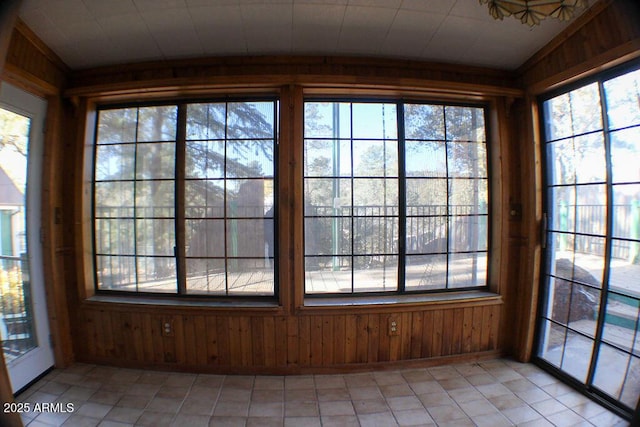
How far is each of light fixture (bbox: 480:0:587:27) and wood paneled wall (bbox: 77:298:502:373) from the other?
2.13m

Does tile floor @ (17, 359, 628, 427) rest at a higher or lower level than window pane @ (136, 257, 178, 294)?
lower

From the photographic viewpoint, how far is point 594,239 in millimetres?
1924

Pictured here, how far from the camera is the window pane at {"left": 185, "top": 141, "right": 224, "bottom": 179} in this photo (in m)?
2.27

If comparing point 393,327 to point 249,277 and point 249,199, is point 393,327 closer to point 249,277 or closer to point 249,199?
point 249,277

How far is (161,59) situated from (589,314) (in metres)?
4.16

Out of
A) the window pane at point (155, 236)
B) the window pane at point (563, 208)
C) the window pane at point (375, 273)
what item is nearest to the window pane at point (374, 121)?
the window pane at point (375, 273)

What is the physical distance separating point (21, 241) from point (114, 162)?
0.94 metres

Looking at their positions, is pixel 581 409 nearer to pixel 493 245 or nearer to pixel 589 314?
pixel 589 314

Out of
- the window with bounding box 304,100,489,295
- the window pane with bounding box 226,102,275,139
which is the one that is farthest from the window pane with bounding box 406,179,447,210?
the window pane with bounding box 226,102,275,139

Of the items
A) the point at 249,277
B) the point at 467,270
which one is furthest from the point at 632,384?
the point at 249,277

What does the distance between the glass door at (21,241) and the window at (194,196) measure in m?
0.43

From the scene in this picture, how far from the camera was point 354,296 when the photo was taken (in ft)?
7.52

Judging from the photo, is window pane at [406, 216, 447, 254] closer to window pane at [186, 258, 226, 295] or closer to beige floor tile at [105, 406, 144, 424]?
window pane at [186, 258, 226, 295]

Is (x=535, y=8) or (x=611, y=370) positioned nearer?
(x=535, y=8)
